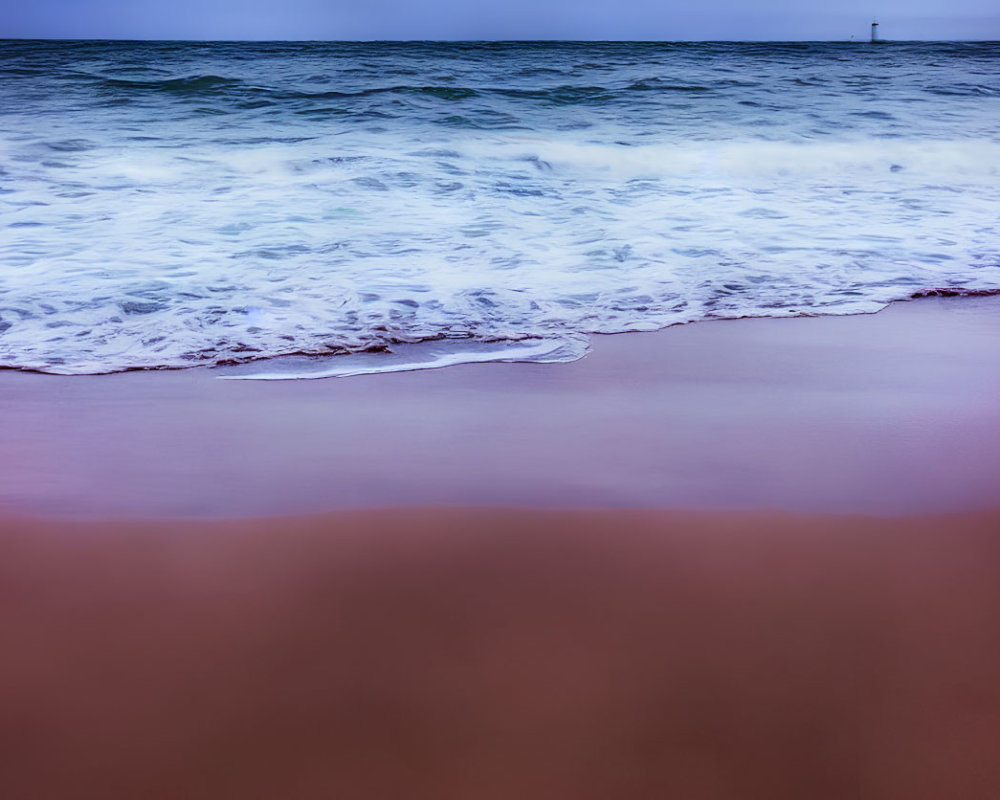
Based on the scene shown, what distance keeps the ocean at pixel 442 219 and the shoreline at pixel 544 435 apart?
8.9 inches

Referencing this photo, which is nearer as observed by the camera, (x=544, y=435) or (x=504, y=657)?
(x=504, y=657)

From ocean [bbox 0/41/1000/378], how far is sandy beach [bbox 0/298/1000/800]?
0.61 metres

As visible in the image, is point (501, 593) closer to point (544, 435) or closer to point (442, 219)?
point (544, 435)

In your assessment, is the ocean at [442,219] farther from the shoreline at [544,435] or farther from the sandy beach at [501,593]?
the sandy beach at [501,593]

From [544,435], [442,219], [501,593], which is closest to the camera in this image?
[501,593]

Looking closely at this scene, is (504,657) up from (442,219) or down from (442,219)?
down

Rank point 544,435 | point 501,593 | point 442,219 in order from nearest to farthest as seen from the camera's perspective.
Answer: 1. point 501,593
2. point 544,435
3. point 442,219

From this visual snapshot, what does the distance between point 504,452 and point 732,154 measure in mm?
6857

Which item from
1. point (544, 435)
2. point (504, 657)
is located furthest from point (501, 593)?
point (544, 435)

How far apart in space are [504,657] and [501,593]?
0.50 ft

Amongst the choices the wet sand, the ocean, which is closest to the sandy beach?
the wet sand

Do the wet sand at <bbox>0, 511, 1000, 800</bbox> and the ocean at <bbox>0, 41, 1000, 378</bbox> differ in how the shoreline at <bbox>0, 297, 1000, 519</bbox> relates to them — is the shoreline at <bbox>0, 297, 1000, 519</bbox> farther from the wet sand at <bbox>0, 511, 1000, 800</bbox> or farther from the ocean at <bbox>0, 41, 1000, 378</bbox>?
the ocean at <bbox>0, 41, 1000, 378</bbox>

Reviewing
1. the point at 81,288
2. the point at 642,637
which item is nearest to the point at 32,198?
the point at 81,288

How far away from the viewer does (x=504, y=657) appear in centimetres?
117
